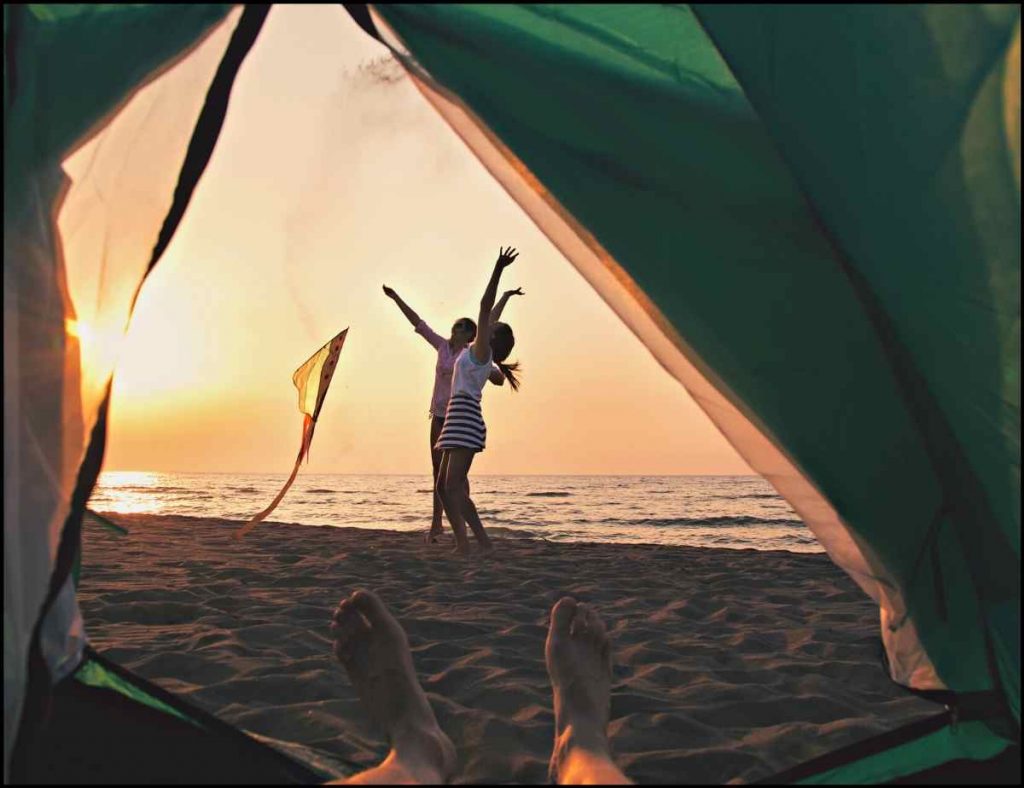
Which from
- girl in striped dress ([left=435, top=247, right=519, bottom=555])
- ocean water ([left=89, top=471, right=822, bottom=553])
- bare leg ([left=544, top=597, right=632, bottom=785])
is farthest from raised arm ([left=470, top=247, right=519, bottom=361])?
ocean water ([left=89, top=471, right=822, bottom=553])

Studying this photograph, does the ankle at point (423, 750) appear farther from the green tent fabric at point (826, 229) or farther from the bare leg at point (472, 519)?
the bare leg at point (472, 519)

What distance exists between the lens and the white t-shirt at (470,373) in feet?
17.1

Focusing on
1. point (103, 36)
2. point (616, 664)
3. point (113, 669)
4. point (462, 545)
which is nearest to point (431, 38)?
point (103, 36)

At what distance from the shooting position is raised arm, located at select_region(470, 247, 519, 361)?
12.9 feet

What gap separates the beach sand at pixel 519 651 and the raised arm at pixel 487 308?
127 centimetres

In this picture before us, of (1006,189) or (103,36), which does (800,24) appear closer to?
(1006,189)

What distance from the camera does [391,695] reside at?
1.83m

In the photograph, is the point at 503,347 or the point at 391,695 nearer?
the point at 391,695

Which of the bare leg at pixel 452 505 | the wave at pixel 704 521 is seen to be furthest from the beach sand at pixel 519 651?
the wave at pixel 704 521

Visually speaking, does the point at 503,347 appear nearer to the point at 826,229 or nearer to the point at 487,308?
the point at 487,308

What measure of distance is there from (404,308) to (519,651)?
12.0 ft

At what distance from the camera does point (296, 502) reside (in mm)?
20234

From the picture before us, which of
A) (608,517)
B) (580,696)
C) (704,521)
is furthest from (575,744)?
(608,517)

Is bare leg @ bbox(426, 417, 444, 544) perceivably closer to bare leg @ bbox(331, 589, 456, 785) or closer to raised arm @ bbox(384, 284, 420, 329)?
raised arm @ bbox(384, 284, 420, 329)
